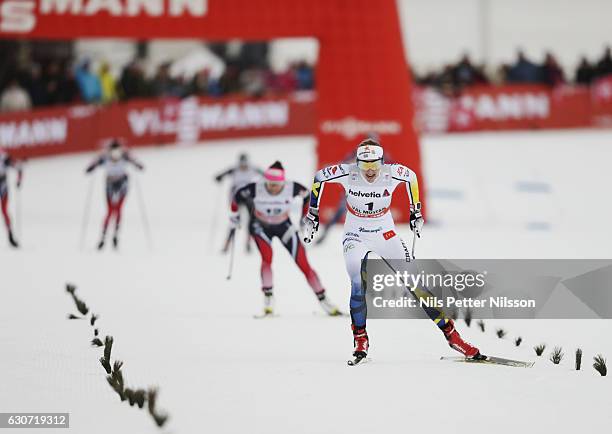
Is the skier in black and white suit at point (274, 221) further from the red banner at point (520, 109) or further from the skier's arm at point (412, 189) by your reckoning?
the red banner at point (520, 109)

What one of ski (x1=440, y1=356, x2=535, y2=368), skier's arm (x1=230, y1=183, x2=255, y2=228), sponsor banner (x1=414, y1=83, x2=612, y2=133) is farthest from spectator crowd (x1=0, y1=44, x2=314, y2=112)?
ski (x1=440, y1=356, x2=535, y2=368)

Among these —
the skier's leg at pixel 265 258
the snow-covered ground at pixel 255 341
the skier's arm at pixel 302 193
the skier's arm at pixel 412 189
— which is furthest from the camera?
the skier's leg at pixel 265 258

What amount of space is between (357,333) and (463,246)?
8454 millimetres

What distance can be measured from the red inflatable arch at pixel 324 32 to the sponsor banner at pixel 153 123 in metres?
6.93

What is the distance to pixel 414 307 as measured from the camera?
12.4 metres

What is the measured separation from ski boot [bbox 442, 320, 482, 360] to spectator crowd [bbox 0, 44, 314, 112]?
60.9ft

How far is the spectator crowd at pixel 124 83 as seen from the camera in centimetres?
2638

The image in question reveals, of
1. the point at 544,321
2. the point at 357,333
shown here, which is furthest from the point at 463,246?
the point at 357,333

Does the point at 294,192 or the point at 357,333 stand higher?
the point at 294,192

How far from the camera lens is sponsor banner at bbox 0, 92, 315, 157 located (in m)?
26.6

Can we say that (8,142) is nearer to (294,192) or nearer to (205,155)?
(205,155)

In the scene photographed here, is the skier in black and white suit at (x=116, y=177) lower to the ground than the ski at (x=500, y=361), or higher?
higher

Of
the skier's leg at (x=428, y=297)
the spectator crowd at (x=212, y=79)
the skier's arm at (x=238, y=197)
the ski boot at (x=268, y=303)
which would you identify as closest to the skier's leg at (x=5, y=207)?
the skier's arm at (x=238, y=197)

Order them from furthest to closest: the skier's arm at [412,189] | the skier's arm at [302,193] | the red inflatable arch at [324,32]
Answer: the red inflatable arch at [324,32]
the skier's arm at [302,193]
the skier's arm at [412,189]
